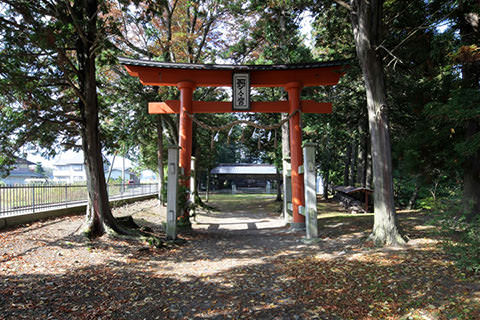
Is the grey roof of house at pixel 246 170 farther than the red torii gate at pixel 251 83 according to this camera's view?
Yes

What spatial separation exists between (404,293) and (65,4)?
8900 mm

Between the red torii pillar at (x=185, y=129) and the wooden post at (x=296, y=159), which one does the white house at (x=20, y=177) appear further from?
the wooden post at (x=296, y=159)

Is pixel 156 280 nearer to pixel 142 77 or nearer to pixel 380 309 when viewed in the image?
pixel 380 309

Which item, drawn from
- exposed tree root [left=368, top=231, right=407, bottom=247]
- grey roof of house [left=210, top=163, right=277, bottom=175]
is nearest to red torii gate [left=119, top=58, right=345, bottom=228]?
exposed tree root [left=368, top=231, right=407, bottom=247]

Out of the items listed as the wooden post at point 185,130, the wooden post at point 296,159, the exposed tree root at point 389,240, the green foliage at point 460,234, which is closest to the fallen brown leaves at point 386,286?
the green foliage at point 460,234

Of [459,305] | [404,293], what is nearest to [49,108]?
[404,293]

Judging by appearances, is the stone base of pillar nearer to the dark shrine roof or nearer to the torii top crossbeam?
the torii top crossbeam

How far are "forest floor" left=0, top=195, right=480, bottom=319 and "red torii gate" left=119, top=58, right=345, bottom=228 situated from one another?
269 cm

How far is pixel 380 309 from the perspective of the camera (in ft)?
11.0

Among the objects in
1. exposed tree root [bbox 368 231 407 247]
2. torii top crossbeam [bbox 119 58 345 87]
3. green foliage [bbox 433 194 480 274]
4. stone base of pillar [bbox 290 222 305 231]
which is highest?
torii top crossbeam [bbox 119 58 345 87]

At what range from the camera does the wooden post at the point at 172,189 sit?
7.46 metres

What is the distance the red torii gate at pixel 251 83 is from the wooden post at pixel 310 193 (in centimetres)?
119

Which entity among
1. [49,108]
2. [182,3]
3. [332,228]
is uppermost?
[182,3]

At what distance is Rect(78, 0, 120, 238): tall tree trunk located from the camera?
22.9 ft
